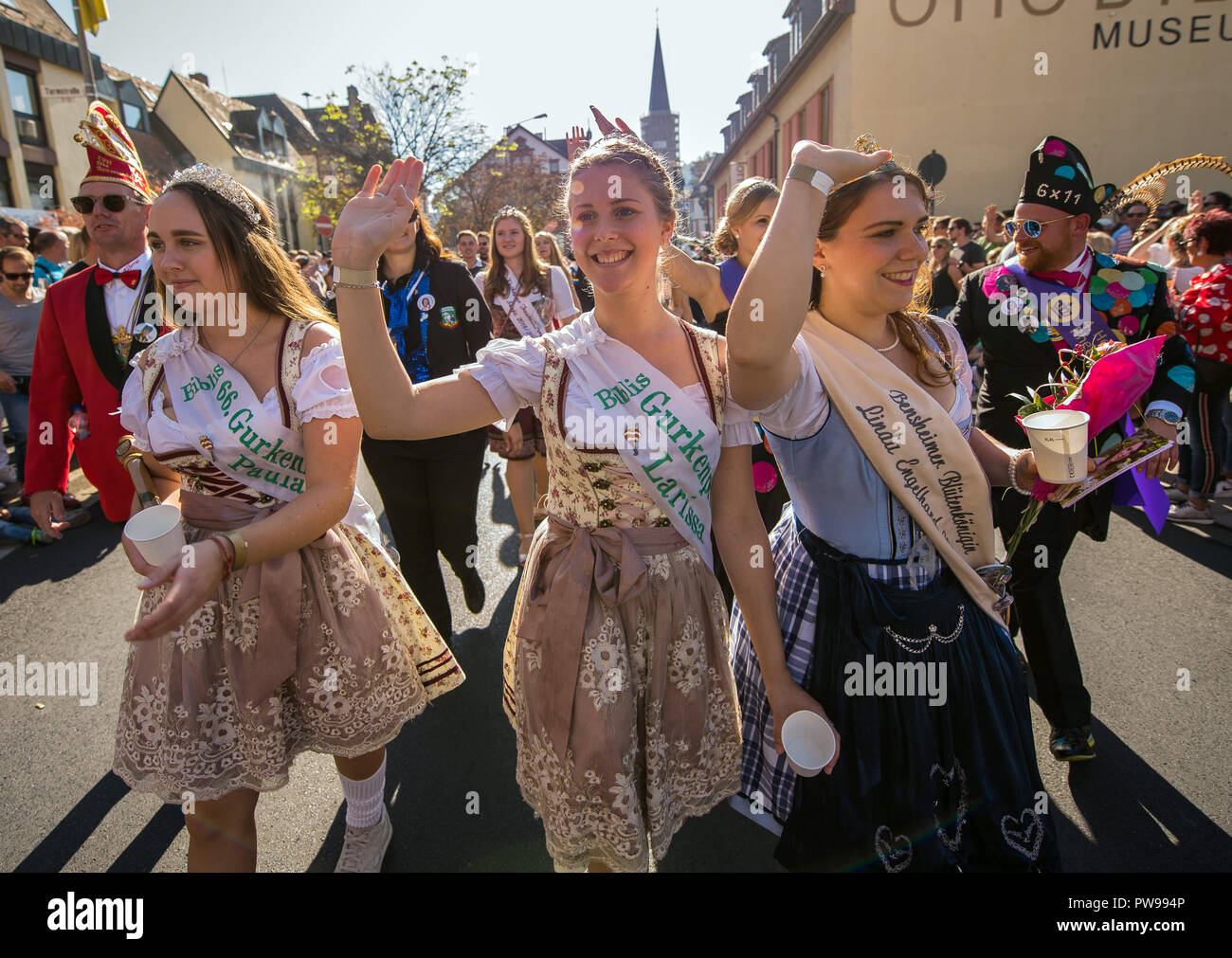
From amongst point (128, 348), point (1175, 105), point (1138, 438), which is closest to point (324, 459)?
point (128, 348)

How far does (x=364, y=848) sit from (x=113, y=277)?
2491 mm

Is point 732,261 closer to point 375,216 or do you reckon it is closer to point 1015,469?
point 1015,469

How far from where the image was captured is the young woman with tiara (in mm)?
1742

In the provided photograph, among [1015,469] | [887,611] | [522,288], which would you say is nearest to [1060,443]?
[1015,469]

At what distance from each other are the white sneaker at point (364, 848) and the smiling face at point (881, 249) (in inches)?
89.4

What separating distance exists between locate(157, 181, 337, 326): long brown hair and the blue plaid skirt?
1698mm

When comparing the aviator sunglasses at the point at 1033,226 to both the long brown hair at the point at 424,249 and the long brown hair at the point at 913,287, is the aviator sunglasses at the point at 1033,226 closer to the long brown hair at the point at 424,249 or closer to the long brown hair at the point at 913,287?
the long brown hair at the point at 913,287

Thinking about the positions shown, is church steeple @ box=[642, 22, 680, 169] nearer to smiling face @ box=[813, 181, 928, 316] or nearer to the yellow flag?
the yellow flag

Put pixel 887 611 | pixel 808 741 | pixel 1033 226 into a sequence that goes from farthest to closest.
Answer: pixel 1033 226 < pixel 887 611 < pixel 808 741

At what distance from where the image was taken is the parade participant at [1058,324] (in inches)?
114

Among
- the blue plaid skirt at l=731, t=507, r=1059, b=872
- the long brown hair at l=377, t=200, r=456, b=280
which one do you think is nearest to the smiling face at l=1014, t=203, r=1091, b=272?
the blue plaid skirt at l=731, t=507, r=1059, b=872

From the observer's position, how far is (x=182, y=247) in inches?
76.9
